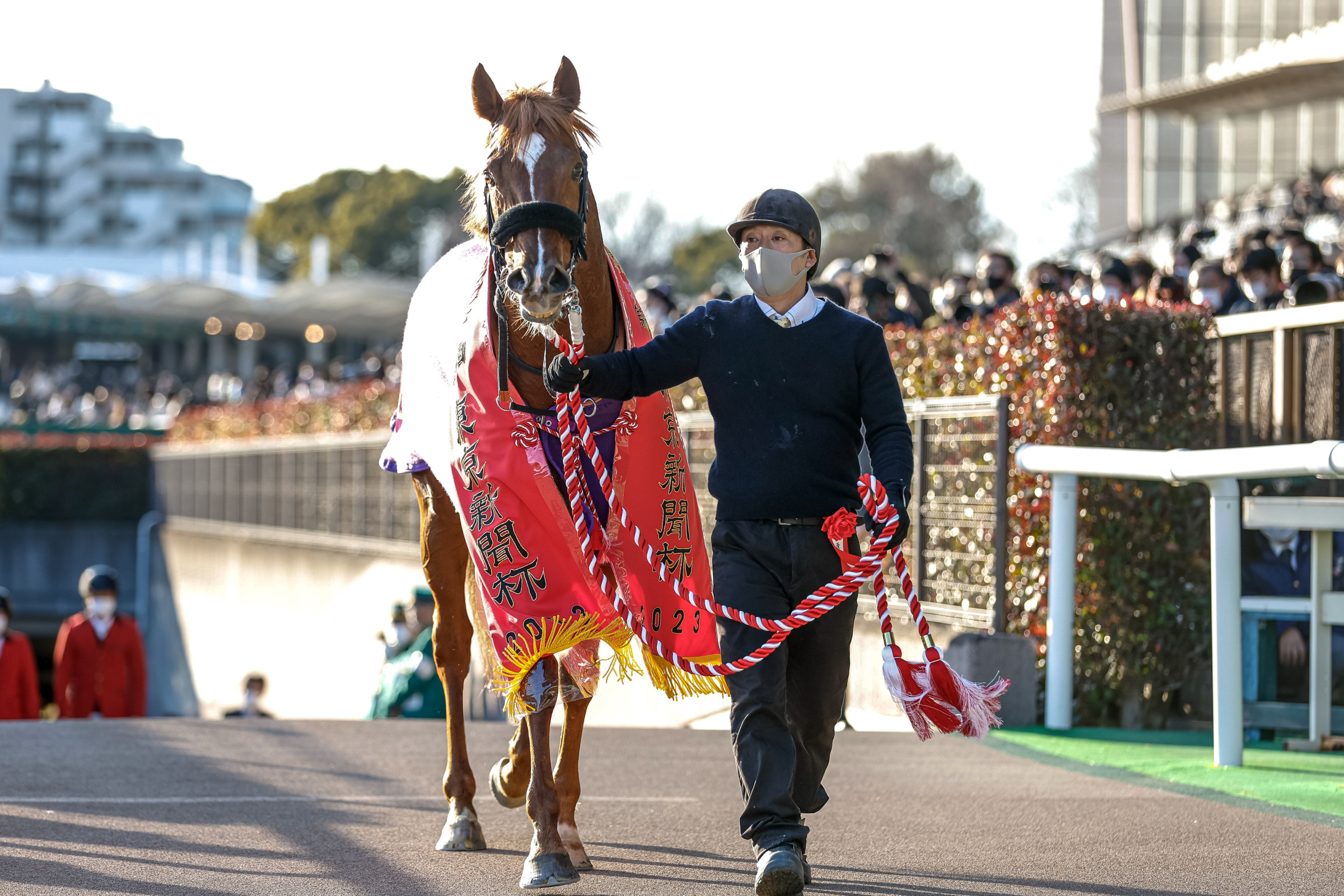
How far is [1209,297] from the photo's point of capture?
9.59 meters

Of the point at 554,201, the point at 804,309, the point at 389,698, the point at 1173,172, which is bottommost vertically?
the point at 389,698

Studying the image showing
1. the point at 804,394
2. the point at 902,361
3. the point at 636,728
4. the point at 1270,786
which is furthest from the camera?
the point at 902,361

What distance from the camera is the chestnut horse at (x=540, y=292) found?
4383 mm

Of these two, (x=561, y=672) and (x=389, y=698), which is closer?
(x=561, y=672)

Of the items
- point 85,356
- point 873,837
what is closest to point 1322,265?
point 873,837

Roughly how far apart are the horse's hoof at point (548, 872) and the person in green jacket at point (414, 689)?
6838mm

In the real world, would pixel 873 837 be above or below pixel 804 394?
below

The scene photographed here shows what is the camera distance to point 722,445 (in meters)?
4.62

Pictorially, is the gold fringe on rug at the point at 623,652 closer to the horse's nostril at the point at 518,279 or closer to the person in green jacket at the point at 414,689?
the horse's nostril at the point at 518,279

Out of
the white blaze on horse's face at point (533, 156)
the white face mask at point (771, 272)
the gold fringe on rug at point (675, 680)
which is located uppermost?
the white blaze on horse's face at point (533, 156)

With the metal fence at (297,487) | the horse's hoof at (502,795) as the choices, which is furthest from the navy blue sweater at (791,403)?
the metal fence at (297,487)

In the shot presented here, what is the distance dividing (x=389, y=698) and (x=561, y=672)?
727cm

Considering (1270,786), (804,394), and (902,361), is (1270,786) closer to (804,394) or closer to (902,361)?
(804,394)

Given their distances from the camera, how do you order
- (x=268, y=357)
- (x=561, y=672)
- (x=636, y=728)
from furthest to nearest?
(x=268, y=357)
(x=636, y=728)
(x=561, y=672)
